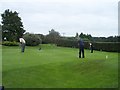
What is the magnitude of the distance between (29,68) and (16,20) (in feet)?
225

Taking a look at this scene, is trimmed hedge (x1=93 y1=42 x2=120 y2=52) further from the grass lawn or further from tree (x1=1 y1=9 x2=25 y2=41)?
the grass lawn

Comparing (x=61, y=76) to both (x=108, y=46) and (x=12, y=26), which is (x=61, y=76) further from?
(x=12, y=26)

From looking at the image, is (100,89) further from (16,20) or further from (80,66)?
(16,20)

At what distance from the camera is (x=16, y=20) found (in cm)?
8569

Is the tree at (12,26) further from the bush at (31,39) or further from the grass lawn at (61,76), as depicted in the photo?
the grass lawn at (61,76)

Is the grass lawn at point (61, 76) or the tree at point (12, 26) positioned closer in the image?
the grass lawn at point (61, 76)

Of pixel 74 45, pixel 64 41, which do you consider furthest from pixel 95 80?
pixel 64 41

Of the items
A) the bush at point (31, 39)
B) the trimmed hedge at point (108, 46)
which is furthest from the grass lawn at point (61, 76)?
the bush at point (31, 39)

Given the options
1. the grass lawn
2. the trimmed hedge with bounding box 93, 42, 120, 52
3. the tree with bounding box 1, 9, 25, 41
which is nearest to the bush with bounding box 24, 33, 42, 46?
the tree with bounding box 1, 9, 25, 41

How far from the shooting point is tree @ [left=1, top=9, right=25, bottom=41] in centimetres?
8381

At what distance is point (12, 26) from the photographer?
85.0 metres

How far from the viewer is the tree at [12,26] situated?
275 feet

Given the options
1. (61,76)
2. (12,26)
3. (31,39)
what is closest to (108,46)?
(31,39)

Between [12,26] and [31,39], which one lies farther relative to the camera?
[12,26]
